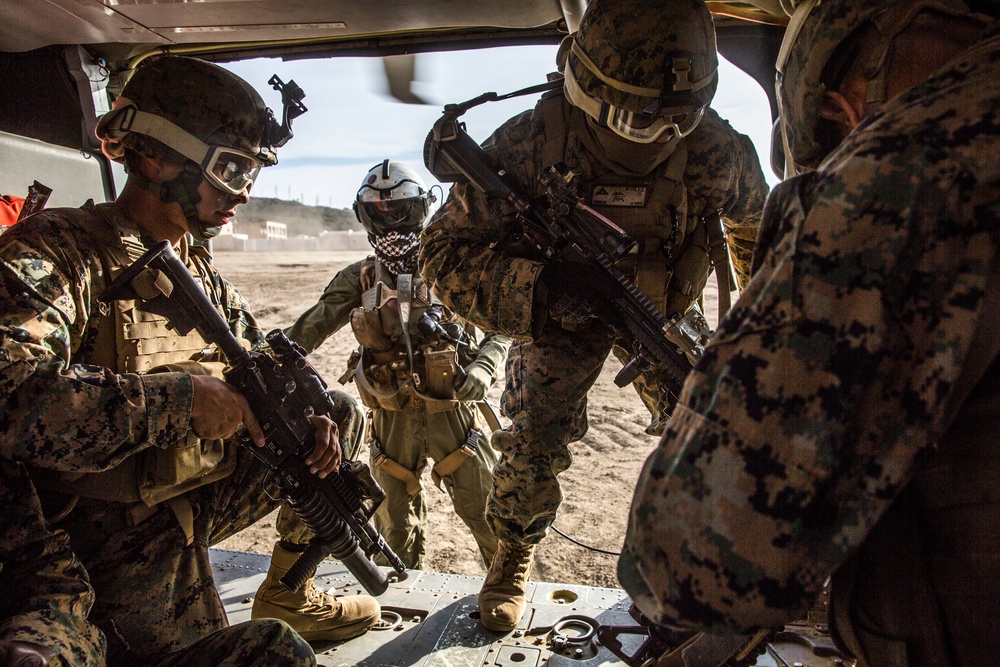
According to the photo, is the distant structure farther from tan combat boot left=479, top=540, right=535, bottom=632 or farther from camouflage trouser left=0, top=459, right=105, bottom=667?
camouflage trouser left=0, top=459, right=105, bottom=667

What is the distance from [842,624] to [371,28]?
2.71 meters

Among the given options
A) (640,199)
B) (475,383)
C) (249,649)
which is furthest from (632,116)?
(249,649)

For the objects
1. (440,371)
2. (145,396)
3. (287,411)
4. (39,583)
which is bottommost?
(39,583)

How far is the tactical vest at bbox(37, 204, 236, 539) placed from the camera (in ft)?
5.78

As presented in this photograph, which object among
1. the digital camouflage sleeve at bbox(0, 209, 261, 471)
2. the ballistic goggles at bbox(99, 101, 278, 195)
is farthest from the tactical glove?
the digital camouflage sleeve at bbox(0, 209, 261, 471)

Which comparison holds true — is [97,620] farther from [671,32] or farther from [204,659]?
[671,32]

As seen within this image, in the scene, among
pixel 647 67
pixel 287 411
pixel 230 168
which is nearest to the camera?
pixel 287 411

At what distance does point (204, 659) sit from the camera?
5.25 feet

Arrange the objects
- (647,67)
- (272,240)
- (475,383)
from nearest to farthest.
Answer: (647,67) < (475,383) < (272,240)

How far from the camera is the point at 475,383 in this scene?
3490 mm

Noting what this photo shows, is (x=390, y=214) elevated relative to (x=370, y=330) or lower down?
elevated

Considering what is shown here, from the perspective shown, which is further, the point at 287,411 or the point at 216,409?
the point at 287,411

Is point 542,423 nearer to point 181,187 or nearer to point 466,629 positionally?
point 466,629

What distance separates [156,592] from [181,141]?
A: 4.38 ft
